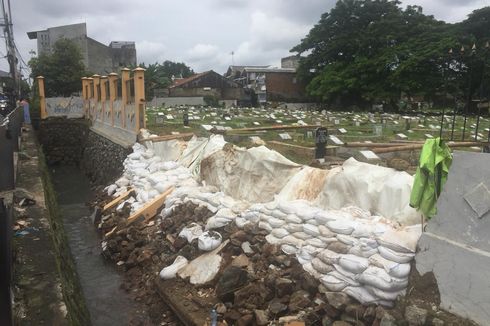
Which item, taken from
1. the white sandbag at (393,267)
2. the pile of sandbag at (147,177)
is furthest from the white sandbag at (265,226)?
the pile of sandbag at (147,177)

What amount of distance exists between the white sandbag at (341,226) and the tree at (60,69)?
23.1m

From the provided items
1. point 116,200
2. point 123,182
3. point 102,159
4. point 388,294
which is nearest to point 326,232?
point 388,294

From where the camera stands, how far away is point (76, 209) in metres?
10.6

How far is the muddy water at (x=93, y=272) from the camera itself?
5.30 m

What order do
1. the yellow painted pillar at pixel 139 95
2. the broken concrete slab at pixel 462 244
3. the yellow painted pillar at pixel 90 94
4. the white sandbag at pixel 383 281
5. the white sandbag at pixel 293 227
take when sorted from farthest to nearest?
the yellow painted pillar at pixel 90 94 → the yellow painted pillar at pixel 139 95 → the white sandbag at pixel 293 227 → the white sandbag at pixel 383 281 → the broken concrete slab at pixel 462 244

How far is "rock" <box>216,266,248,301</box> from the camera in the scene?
14.8 ft

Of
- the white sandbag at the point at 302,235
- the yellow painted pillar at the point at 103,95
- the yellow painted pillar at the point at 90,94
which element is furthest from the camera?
the yellow painted pillar at the point at 90,94

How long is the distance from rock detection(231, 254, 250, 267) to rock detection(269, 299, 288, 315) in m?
0.68

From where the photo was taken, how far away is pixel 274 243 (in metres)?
4.74

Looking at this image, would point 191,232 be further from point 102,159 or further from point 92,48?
point 92,48

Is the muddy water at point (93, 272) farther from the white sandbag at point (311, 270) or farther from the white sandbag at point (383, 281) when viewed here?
the white sandbag at point (383, 281)

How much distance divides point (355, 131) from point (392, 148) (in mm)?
5928

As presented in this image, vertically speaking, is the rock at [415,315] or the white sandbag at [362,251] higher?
the white sandbag at [362,251]

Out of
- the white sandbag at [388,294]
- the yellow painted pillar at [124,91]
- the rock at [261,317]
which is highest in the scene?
the yellow painted pillar at [124,91]
